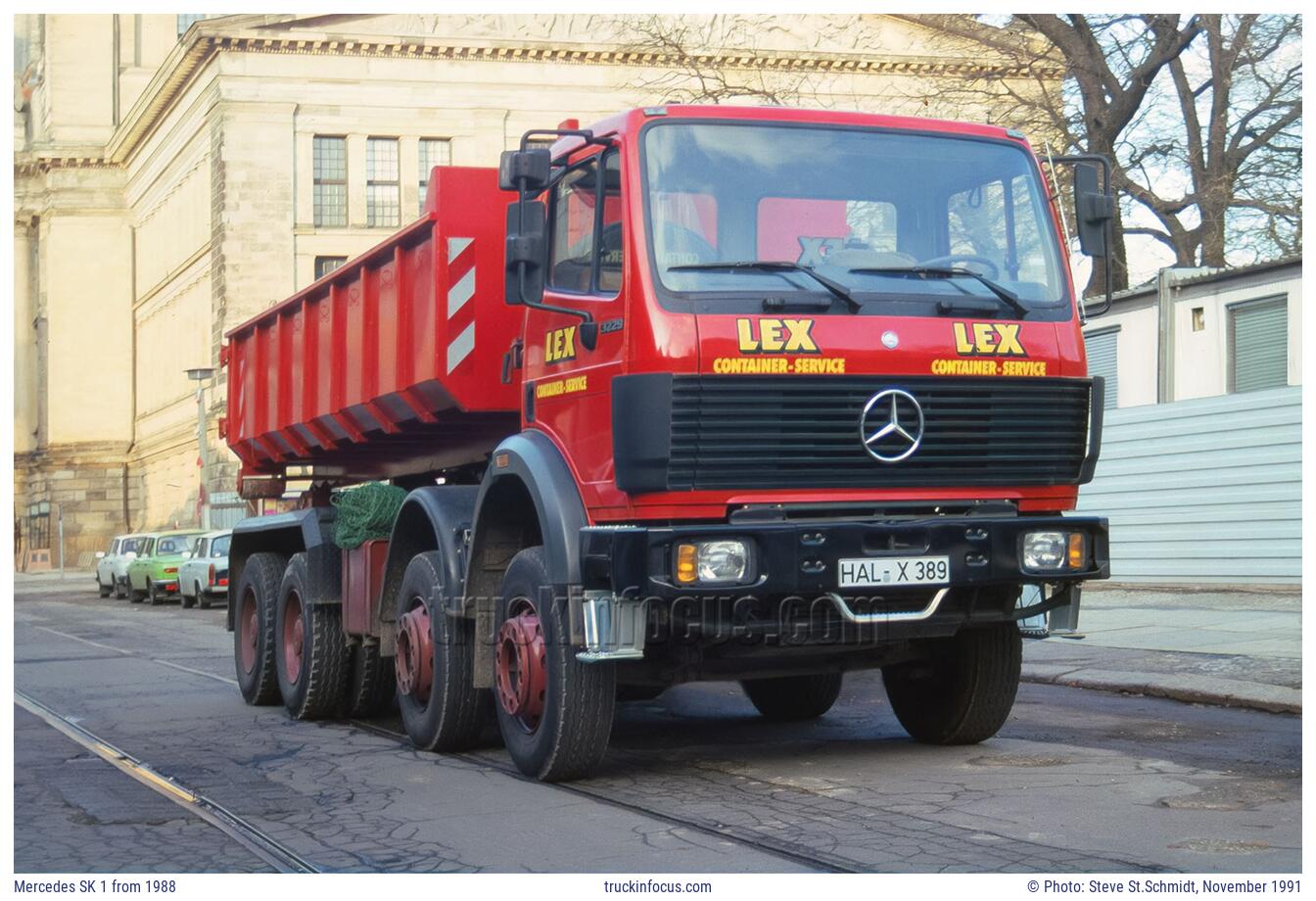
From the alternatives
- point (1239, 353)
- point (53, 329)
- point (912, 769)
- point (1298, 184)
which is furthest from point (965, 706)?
point (53, 329)

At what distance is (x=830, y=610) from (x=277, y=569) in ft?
18.8

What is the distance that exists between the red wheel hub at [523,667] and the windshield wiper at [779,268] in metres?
1.69

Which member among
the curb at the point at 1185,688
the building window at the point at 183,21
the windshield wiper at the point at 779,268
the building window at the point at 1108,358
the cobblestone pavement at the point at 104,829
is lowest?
the cobblestone pavement at the point at 104,829

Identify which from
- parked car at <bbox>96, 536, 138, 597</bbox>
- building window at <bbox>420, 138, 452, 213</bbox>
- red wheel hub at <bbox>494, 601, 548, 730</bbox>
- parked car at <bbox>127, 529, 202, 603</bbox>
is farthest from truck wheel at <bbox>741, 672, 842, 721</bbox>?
building window at <bbox>420, 138, 452, 213</bbox>

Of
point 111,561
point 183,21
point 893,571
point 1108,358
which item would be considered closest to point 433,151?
point 183,21

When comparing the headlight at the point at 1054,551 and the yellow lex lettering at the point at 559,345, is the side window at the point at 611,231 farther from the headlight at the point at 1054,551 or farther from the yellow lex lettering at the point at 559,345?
the headlight at the point at 1054,551

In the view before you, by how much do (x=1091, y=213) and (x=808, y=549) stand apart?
7.25ft

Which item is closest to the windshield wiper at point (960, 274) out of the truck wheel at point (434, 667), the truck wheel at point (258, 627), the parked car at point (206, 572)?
the truck wheel at point (434, 667)

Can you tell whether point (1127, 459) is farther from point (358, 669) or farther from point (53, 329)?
point (53, 329)

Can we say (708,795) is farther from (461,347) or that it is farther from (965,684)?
(461,347)

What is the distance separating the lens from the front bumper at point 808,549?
7.73m

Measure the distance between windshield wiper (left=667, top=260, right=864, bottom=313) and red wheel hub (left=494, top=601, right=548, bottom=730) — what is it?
169 cm

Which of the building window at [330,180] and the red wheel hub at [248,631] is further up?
the building window at [330,180]
